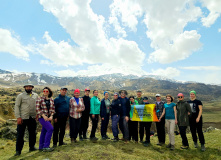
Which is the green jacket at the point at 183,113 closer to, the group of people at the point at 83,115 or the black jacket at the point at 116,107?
the group of people at the point at 83,115

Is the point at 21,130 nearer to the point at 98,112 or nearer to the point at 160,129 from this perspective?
the point at 98,112

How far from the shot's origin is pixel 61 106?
784 centimetres

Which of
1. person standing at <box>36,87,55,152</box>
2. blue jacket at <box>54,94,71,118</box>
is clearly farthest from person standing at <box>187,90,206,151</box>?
person standing at <box>36,87,55,152</box>

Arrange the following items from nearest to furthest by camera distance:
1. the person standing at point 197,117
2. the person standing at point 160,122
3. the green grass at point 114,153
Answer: the green grass at point 114,153 < the person standing at point 197,117 < the person standing at point 160,122

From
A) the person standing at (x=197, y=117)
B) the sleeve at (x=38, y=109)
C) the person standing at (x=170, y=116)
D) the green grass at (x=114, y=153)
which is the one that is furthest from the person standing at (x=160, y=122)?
the sleeve at (x=38, y=109)

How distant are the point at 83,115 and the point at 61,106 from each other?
6.79 ft

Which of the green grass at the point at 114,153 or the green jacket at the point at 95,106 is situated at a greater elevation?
the green jacket at the point at 95,106

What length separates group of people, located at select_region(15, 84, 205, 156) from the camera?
285 inches

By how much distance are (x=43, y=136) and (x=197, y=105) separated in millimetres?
10035

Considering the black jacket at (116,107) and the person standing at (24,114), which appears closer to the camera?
the person standing at (24,114)

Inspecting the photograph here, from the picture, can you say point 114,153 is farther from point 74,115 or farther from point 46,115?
point 46,115

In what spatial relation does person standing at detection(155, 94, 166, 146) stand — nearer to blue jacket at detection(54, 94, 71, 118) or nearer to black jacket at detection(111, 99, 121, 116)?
black jacket at detection(111, 99, 121, 116)

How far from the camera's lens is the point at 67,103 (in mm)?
8133

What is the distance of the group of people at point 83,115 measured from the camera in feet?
23.7
